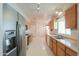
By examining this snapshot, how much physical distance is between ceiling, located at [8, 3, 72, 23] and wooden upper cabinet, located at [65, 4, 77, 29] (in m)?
0.06

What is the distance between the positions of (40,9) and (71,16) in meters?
0.42

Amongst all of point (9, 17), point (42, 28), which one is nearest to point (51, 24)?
point (42, 28)

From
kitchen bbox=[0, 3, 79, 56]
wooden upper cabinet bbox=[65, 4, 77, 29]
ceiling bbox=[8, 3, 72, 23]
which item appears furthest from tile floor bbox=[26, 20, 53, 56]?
wooden upper cabinet bbox=[65, 4, 77, 29]

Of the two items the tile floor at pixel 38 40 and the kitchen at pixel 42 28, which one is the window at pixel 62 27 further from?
the tile floor at pixel 38 40

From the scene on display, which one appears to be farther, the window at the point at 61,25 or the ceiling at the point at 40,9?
the window at the point at 61,25

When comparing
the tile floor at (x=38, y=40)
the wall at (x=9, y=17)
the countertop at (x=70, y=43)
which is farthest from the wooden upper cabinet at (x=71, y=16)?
the wall at (x=9, y=17)

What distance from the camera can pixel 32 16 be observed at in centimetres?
145

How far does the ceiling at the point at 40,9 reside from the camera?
52.0 inches

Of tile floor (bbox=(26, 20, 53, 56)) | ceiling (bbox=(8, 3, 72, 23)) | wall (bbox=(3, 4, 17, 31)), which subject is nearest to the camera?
wall (bbox=(3, 4, 17, 31))

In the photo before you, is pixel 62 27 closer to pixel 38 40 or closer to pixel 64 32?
pixel 64 32

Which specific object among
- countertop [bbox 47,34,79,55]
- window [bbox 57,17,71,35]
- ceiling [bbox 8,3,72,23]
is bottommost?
countertop [bbox 47,34,79,55]

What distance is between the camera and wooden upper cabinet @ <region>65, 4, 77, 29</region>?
4.24 ft

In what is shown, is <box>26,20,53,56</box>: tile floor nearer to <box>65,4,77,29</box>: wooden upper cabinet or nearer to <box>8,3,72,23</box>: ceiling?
<box>8,3,72,23</box>: ceiling

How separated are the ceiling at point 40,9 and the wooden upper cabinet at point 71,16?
60mm
